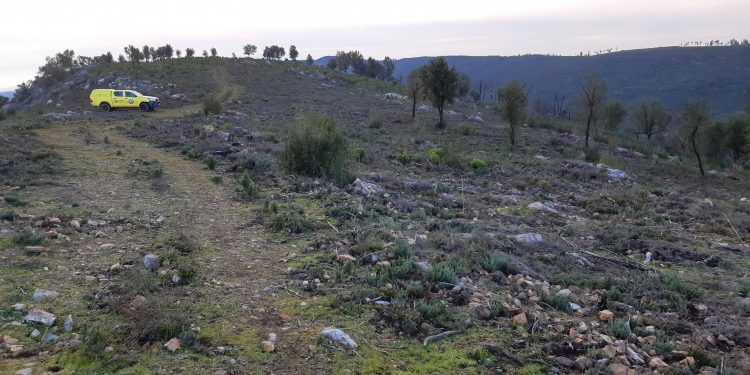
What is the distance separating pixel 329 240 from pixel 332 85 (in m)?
44.4

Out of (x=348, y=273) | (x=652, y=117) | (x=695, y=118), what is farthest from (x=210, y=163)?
(x=652, y=117)

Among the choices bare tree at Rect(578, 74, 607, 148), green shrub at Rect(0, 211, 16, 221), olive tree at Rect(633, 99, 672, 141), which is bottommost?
olive tree at Rect(633, 99, 672, 141)

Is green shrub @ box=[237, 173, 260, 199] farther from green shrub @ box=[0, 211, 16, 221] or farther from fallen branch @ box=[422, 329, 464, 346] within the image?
fallen branch @ box=[422, 329, 464, 346]

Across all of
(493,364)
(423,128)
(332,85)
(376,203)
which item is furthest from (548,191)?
(332,85)

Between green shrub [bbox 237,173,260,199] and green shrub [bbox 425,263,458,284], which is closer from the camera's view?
green shrub [bbox 425,263,458,284]

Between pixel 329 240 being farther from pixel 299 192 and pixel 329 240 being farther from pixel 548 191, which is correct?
pixel 548 191

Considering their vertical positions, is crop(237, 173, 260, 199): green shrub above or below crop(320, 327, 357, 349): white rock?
above

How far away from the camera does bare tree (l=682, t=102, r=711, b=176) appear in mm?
25016

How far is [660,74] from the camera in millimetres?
147625

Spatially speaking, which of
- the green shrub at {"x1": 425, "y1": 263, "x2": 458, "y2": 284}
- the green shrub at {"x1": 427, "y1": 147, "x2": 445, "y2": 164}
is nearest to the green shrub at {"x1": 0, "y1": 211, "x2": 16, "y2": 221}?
the green shrub at {"x1": 425, "y1": 263, "x2": 458, "y2": 284}

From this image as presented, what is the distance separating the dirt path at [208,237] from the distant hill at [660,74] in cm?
10362

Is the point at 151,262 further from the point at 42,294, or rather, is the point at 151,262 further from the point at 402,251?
the point at 402,251

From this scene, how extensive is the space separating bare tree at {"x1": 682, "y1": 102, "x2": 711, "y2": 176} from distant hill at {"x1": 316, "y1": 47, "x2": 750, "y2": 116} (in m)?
86.0

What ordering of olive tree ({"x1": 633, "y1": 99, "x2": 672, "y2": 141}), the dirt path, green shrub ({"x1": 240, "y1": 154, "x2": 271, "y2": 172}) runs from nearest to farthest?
1. the dirt path
2. green shrub ({"x1": 240, "y1": 154, "x2": 271, "y2": 172})
3. olive tree ({"x1": 633, "y1": 99, "x2": 672, "y2": 141})
